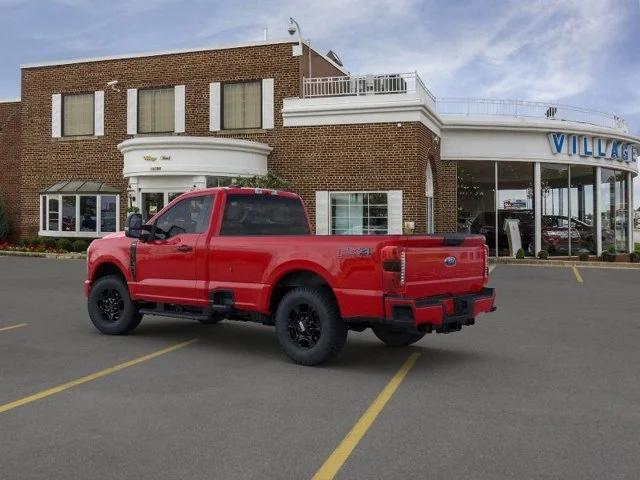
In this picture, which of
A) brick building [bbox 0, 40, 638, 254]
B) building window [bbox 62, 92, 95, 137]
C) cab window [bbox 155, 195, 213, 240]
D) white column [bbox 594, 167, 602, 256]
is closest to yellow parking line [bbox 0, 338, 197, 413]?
cab window [bbox 155, 195, 213, 240]

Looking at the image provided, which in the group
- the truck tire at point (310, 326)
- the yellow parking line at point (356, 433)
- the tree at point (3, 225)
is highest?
the tree at point (3, 225)

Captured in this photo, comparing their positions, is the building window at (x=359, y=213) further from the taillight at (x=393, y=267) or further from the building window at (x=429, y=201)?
the taillight at (x=393, y=267)

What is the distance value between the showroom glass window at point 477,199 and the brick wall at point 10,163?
19.5 meters

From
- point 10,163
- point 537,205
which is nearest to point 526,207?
point 537,205

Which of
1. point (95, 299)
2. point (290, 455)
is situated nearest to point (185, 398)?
point (290, 455)

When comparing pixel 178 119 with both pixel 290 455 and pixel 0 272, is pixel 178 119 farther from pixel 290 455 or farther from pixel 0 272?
pixel 290 455

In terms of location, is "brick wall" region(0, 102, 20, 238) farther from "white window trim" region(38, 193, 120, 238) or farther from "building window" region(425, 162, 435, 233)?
"building window" region(425, 162, 435, 233)

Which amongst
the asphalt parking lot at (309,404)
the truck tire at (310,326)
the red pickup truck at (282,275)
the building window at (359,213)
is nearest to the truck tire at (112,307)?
the red pickup truck at (282,275)

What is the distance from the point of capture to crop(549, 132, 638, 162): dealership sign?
997 inches

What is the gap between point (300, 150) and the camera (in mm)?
23500

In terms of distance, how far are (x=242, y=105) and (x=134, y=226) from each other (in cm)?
1703

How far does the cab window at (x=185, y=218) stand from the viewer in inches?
324

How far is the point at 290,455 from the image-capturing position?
14.3 ft

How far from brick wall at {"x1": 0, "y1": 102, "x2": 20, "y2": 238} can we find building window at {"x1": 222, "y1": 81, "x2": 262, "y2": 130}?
11.1 metres
